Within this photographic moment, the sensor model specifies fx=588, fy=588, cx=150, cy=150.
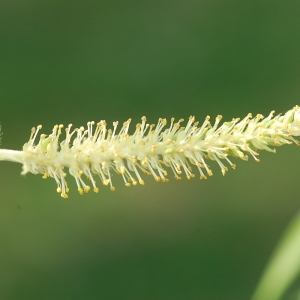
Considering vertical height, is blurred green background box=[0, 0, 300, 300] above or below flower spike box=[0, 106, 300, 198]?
above

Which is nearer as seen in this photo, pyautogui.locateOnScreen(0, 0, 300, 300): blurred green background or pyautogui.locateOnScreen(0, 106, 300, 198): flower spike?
pyautogui.locateOnScreen(0, 106, 300, 198): flower spike

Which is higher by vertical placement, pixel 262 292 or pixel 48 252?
pixel 48 252

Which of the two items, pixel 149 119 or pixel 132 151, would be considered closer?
pixel 132 151

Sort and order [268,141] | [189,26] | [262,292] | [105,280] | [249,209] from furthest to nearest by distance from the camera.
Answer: [189,26] < [249,209] < [105,280] < [262,292] < [268,141]

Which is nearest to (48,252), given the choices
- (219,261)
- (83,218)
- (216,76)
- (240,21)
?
(83,218)

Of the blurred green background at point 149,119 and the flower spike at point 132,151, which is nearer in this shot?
the flower spike at point 132,151

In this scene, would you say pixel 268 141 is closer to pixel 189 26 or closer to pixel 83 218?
pixel 83 218

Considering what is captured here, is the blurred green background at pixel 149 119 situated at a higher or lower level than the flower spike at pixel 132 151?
higher

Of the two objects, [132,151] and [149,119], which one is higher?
[149,119]
